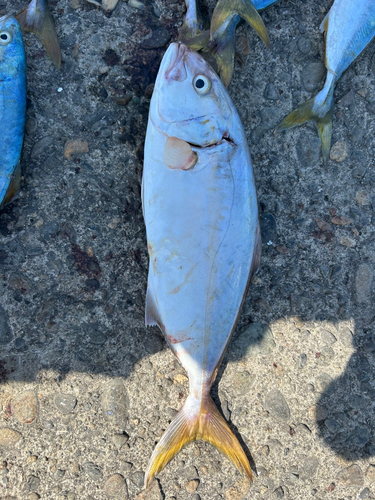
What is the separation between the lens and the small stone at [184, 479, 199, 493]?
7.16ft

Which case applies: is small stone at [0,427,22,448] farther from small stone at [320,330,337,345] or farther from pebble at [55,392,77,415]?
small stone at [320,330,337,345]

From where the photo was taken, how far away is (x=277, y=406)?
226 cm

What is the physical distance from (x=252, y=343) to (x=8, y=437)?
1519 millimetres

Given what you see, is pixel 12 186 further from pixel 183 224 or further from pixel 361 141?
pixel 361 141

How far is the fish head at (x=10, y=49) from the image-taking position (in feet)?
6.76

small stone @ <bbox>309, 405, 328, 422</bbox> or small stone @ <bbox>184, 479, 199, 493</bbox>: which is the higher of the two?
small stone @ <bbox>309, 405, 328, 422</bbox>

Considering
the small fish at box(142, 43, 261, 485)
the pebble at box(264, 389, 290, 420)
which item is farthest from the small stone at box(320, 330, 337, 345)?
the small fish at box(142, 43, 261, 485)

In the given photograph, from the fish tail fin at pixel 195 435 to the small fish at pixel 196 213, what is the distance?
0.57 feet

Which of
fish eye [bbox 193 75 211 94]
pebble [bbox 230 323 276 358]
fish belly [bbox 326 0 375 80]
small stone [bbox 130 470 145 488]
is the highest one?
fish belly [bbox 326 0 375 80]

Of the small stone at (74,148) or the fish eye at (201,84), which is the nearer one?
the fish eye at (201,84)

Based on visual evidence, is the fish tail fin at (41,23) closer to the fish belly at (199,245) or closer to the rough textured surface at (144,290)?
the rough textured surface at (144,290)

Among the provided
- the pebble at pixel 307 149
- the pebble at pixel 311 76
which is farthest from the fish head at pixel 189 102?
the pebble at pixel 311 76

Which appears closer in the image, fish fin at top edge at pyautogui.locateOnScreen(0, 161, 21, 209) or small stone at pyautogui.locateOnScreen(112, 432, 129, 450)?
fish fin at top edge at pyautogui.locateOnScreen(0, 161, 21, 209)

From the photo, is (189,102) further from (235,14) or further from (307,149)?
(307,149)
